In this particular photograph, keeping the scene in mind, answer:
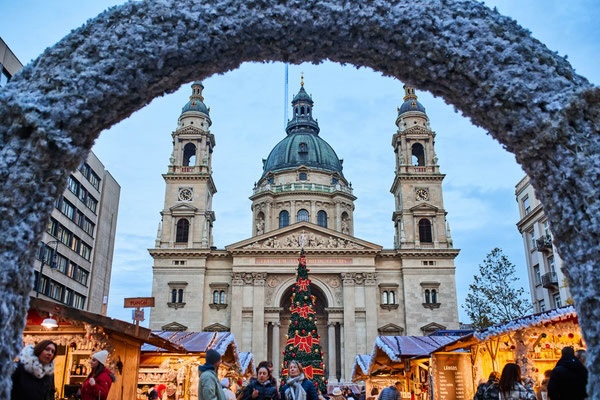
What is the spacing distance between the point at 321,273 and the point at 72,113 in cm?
4359

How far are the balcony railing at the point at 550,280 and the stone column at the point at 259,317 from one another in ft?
73.7

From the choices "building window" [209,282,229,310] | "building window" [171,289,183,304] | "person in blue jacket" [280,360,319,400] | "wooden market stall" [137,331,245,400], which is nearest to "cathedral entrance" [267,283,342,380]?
"building window" [209,282,229,310]

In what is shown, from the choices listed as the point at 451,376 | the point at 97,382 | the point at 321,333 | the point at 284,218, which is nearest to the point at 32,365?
the point at 97,382

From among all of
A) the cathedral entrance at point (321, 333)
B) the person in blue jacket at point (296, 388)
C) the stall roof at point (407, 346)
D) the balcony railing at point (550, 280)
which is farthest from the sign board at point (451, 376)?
the cathedral entrance at point (321, 333)

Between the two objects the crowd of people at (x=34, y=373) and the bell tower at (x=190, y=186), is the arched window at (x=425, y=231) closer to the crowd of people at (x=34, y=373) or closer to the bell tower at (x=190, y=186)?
the bell tower at (x=190, y=186)

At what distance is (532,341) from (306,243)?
36.2 m

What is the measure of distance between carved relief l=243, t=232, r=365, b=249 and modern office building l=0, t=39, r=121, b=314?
14278 mm

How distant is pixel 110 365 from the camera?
11195 millimetres

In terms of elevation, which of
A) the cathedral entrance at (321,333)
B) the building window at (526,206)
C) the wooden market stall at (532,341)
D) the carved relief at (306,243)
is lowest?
the wooden market stall at (532,341)

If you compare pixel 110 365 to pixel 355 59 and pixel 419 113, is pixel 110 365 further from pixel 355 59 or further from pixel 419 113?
pixel 419 113

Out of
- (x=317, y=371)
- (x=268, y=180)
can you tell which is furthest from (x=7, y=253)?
(x=268, y=180)

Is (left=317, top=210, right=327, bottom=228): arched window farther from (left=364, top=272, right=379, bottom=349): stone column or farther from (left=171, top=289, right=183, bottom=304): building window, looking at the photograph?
(left=171, top=289, right=183, bottom=304): building window

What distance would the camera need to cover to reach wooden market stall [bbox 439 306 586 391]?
10.3 meters

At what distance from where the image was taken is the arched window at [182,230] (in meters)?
48.9
